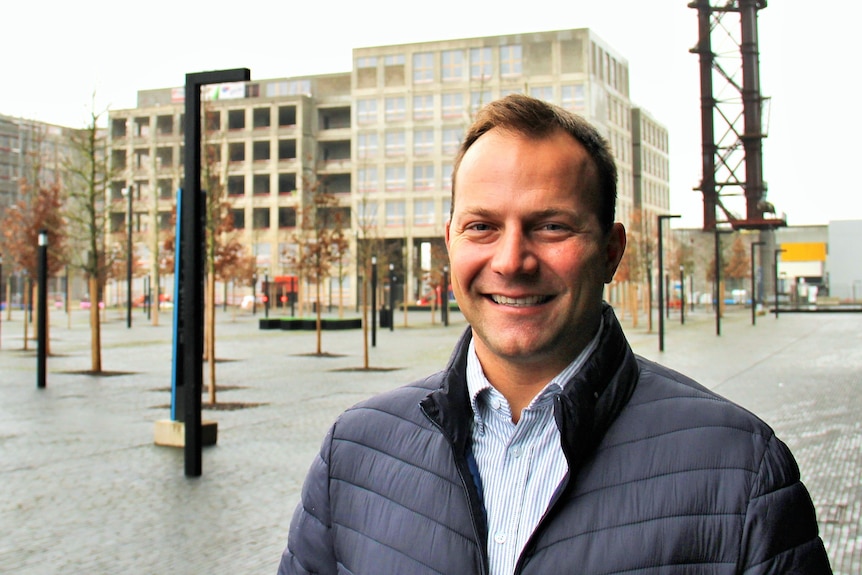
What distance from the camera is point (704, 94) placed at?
51344 millimetres

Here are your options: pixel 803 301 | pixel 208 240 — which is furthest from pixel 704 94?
pixel 208 240

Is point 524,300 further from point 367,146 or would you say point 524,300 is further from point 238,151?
point 238,151

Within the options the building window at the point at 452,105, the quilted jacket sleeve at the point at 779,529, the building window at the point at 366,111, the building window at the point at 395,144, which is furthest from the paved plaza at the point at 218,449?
the building window at the point at 366,111

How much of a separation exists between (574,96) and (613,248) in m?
79.6

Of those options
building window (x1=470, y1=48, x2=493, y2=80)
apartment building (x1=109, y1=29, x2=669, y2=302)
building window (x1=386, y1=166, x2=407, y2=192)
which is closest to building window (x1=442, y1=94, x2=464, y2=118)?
apartment building (x1=109, y1=29, x2=669, y2=302)

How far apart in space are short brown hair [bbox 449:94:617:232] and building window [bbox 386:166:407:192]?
81.9m

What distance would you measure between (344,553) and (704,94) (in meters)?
52.4

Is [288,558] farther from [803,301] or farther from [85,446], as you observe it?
[803,301]

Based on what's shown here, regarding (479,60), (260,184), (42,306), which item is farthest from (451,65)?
(42,306)

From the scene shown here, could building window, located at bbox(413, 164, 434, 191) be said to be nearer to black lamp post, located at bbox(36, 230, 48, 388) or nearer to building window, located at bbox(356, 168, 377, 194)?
building window, located at bbox(356, 168, 377, 194)

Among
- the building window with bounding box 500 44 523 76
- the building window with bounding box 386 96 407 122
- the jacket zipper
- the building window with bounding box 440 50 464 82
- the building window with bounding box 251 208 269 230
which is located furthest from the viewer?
the building window with bounding box 251 208 269 230

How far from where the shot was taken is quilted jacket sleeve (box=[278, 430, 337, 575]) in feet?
7.00

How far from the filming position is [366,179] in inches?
3356

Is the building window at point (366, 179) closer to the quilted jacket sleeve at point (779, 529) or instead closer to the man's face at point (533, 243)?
the man's face at point (533, 243)
